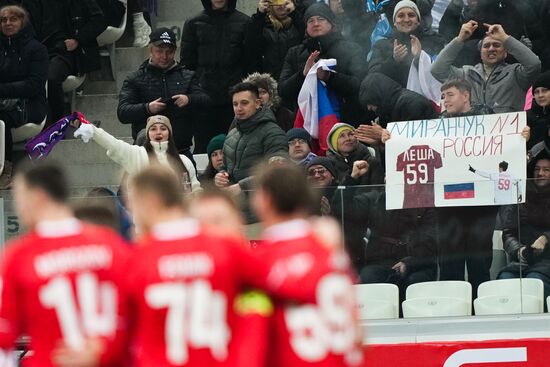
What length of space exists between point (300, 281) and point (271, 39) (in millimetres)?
7455

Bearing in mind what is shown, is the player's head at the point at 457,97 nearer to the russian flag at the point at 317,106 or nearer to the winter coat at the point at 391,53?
the winter coat at the point at 391,53

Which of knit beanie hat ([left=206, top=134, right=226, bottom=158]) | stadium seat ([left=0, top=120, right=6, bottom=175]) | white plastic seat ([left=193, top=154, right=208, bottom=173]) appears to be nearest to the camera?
knit beanie hat ([left=206, top=134, right=226, bottom=158])

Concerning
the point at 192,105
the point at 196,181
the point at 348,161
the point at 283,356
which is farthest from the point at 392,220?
the point at 283,356

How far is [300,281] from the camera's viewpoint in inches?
302

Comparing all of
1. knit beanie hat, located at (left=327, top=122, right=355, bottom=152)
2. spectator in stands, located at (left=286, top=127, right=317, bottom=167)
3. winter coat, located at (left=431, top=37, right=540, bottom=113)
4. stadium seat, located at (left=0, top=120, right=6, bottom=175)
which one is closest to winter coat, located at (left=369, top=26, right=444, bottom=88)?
winter coat, located at (left=431, top=37, right=540, bottom=113)

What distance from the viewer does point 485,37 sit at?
13.1 metres

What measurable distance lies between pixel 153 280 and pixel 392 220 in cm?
493

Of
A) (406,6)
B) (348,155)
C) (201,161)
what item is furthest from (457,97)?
(201,161)

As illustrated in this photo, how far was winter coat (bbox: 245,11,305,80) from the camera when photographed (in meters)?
14.8

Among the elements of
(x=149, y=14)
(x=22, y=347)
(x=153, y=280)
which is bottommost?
(x=22, y=347)

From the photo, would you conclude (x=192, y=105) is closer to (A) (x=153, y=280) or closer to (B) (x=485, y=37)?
(B) (x=485, y=37)

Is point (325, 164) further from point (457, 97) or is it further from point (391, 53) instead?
point (391, 53)

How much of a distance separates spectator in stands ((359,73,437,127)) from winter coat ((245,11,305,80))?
4.96 ft

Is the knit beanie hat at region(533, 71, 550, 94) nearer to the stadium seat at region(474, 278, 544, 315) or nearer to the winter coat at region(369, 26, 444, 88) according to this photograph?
the winter coat at region(369, 26, 444, 88)
